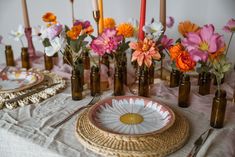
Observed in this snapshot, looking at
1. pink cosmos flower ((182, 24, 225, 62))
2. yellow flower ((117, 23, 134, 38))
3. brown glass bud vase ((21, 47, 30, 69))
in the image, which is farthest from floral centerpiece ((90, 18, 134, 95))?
brown glass bud vase ((21, 47, 30, 69))

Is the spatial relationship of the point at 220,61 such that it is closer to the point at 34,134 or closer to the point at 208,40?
the point at 208,40

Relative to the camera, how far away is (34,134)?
0.72 meters

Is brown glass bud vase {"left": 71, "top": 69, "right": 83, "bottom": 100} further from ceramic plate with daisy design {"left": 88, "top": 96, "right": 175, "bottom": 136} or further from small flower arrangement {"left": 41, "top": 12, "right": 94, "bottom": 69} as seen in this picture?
ceramic plate with daisy design {"left": 88, "top": 96, "right": 175, "bottom": 136}

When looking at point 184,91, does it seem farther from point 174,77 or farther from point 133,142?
point 133,142

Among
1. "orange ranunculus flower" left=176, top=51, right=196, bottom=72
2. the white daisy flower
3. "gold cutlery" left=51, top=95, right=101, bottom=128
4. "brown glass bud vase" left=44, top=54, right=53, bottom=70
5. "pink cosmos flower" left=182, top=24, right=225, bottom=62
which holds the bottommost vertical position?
"gold cutlery" left=51, top=95, right=101, bottom=128

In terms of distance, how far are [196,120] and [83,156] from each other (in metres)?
0.34

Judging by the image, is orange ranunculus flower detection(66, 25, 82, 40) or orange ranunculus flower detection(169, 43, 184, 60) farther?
orange ranunculus flower detection(66, 25, 82, 40)

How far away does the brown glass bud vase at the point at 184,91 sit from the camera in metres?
0.85

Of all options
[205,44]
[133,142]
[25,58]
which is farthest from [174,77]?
[25,58]

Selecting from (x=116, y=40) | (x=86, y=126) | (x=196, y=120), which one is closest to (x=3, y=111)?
(x=86, y=126)

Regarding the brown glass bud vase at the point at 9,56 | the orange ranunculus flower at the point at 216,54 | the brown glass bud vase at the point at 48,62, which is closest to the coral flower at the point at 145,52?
the orange ranunculus flower at the point at 216,54

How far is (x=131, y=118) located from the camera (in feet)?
2.49

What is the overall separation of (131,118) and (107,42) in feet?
0.80

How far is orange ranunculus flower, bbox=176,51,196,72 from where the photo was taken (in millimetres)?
753
